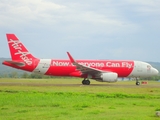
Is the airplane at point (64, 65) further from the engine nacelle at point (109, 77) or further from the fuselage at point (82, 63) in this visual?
the engine nacelle at point (109, 77)

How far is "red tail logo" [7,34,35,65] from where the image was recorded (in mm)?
43656

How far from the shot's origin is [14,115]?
14453mm

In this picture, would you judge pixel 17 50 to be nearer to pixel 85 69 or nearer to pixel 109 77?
pixel 85 69

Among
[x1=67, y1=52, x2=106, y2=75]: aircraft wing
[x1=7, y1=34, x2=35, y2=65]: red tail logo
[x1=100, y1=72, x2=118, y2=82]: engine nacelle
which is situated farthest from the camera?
[x1=7, y1=34, x2=35, y2=65]: red tail logo

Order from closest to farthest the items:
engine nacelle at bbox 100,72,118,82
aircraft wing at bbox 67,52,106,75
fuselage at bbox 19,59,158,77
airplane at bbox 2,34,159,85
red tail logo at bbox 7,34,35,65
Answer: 1. engine nacelle at bbox 100,72,118,82
2. aircraft wing at bbox 67,52,106,75
3. airplane at bbox 2,34,159,85
4. red tail logo at bbox 7,34,35,65
5. fuselage at bbox 19,59,158,77

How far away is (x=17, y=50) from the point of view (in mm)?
43656

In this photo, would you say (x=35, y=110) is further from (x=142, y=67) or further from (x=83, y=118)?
(x=142, y=67)

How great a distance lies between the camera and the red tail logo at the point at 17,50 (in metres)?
43.7

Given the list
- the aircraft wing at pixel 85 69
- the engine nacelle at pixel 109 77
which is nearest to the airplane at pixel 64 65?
the aircraft wing at pixel 85 69

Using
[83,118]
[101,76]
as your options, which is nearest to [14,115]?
[83,118]

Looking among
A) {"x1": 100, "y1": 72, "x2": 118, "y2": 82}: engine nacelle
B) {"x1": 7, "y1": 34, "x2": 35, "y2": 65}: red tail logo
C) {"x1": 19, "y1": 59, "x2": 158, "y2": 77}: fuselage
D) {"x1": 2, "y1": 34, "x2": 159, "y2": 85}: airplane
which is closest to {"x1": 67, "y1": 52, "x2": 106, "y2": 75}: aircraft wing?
{"x1": 2, "y1": 34, "x2": 159, "y2": 85}: airplane

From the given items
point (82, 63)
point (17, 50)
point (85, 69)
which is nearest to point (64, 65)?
point (82, 63)

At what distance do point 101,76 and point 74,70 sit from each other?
154 inches

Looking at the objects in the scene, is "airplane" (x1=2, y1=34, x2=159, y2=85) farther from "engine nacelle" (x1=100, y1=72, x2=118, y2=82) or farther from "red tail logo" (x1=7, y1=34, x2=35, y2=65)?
"engine nacelle" (x1=100, y1=72, x2=118, y2=82)
